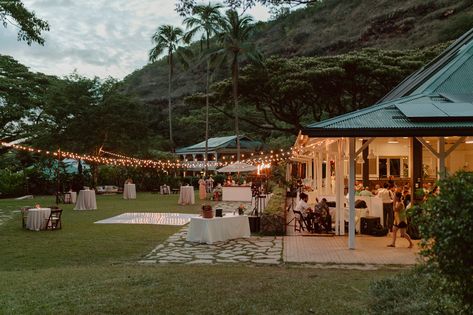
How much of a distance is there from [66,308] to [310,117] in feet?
106

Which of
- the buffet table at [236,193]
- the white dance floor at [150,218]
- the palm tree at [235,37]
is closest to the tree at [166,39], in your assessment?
the palm tree at [235,37]

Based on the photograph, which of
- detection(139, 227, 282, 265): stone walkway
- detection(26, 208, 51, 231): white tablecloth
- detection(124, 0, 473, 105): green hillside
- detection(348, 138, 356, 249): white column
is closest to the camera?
detection(139, 227, 282, 265): stone walkway

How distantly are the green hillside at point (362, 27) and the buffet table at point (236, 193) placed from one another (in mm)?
17256

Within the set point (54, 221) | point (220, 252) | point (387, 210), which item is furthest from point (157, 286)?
point (54, 221)

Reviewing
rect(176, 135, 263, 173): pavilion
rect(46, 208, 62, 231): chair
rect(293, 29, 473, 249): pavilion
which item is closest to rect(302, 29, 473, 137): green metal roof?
rect(293, 29, 473, 249): pavilion

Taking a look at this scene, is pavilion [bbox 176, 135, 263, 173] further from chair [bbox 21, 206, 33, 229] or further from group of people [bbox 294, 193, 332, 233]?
group of people [bbox 294, 193, 332, 233]

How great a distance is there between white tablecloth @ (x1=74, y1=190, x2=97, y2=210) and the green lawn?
1014 centimetres

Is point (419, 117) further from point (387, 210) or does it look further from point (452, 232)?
point (452, 232)

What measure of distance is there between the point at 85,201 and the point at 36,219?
259 inches

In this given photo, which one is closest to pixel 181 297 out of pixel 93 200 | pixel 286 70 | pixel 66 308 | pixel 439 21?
pixel 66 308

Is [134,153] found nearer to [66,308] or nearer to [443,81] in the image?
[443,81]

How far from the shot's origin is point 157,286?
21.5ft

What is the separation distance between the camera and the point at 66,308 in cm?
548

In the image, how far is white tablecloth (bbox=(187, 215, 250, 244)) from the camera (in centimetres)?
1189
